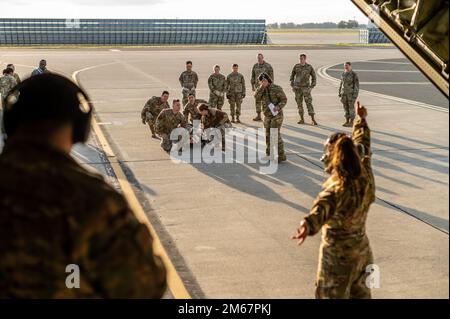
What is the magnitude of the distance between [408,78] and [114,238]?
2908 cm

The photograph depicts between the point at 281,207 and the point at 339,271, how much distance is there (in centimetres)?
431

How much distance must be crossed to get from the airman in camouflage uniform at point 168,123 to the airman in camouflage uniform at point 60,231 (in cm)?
1101

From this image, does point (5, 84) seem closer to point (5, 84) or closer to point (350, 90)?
point (5, 84)

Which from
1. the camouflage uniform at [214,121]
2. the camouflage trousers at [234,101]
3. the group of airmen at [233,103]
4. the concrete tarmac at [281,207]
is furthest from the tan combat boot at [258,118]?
the camouflage uniform at [214,121]

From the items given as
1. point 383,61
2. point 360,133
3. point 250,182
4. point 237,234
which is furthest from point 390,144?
point 383,61

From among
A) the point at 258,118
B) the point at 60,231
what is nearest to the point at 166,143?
the point at 258,118

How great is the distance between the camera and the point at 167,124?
1295 cm

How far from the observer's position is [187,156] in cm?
1241

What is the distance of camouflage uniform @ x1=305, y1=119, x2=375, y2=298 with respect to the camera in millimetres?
4449

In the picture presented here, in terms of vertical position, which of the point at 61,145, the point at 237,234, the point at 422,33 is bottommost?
the point at 237,234

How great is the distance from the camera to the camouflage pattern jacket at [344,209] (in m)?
4.34

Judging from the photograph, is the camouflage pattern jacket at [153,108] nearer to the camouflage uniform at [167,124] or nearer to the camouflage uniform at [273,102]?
the camouflage uniform at [167,124]
